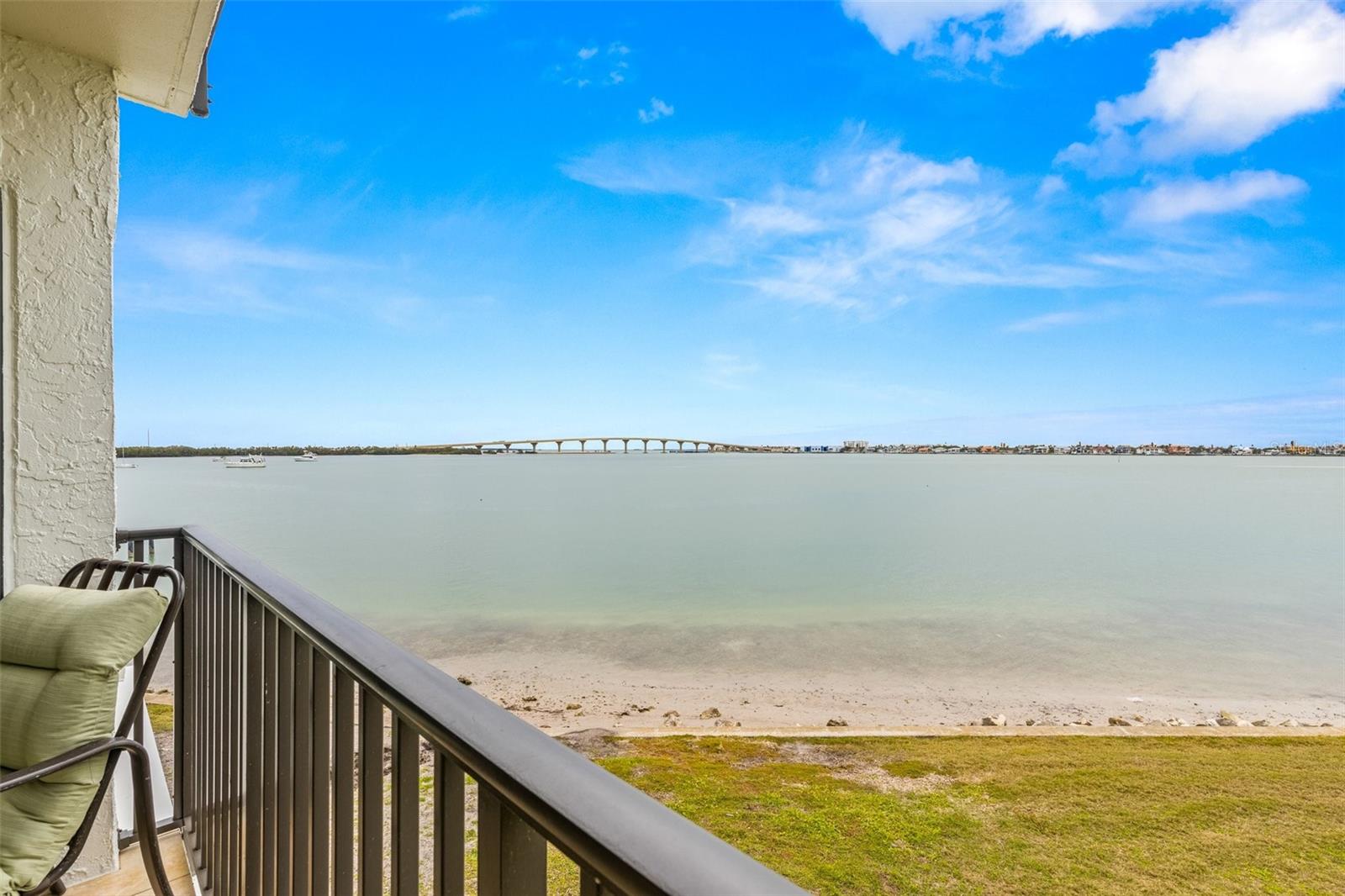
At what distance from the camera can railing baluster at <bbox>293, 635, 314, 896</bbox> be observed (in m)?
1.12

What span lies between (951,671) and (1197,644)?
5703 millimetres

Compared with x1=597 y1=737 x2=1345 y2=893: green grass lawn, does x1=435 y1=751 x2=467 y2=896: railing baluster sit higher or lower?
higher

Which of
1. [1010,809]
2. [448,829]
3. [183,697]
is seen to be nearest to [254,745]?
[448,829]

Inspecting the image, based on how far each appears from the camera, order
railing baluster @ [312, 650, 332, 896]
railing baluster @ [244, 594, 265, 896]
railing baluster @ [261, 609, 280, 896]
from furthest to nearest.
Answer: railing baluster @ [244, 594, 265, 896] < railing baluster @ [261, 609, 280, 896] < railing baluster @ [312, 650, 332, 896]

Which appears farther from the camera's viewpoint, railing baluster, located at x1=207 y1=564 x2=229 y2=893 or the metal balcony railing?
railing baluster, located at x1=207 y1=564 x2=229 y2=893

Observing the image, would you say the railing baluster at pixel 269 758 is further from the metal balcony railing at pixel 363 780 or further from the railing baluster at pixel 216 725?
the railing baluster at pixel 216 725

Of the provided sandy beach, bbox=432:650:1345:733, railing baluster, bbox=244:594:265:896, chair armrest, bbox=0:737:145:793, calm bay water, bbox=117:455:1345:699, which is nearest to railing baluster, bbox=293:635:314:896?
railing baluster, bbox=244:594:265:896

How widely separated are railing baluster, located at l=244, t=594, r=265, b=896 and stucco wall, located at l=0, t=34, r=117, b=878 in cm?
111

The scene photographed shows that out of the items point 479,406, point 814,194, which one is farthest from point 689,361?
point 479,406

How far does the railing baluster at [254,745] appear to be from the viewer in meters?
1.41

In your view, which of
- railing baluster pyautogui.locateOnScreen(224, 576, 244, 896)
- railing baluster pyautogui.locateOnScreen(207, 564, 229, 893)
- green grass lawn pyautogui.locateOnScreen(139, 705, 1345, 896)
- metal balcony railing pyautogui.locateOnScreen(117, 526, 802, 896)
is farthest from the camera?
green grass lawn pyautogui.locateOnScreen(139, 705, 1345, 896)

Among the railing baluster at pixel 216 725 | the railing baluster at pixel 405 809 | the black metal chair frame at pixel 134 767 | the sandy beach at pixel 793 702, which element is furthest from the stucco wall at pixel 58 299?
the sandy beach at pixel 793 702

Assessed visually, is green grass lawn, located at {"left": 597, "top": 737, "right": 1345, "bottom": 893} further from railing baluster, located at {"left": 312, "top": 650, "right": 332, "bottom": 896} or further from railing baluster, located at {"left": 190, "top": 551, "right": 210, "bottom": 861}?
railing baluster, located at {"left": 312, "top": 650, "right": 332, "bottom": 896}

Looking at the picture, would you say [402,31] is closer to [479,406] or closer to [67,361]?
[67,361]
